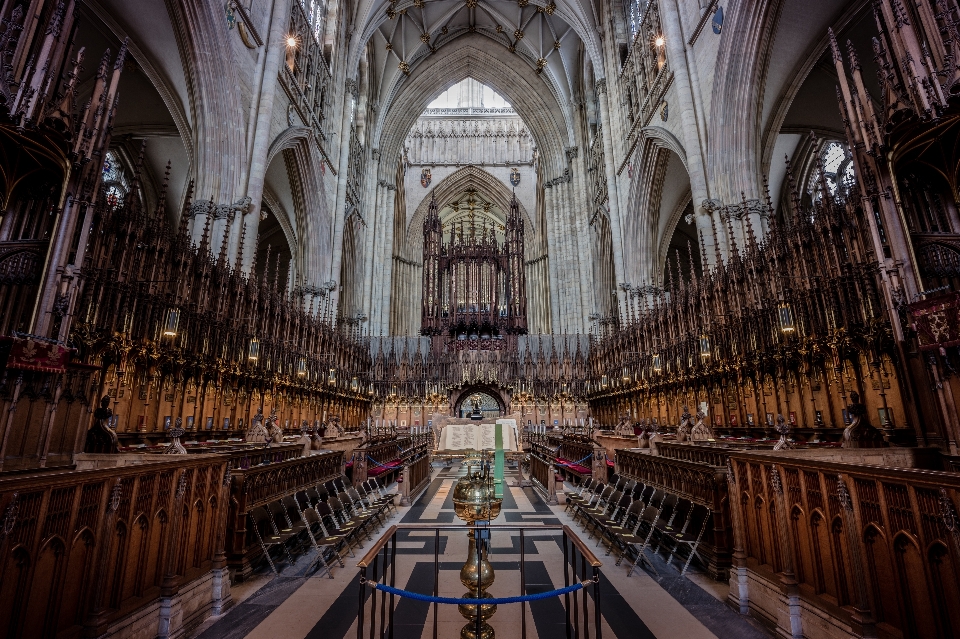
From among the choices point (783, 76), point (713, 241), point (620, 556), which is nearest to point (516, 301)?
point (713, 241)

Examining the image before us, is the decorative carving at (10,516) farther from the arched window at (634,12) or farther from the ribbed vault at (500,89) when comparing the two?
the ribbed vault at (500,89)

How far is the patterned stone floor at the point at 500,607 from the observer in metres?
3.11

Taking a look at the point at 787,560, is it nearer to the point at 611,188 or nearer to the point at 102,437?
the point at 102,437

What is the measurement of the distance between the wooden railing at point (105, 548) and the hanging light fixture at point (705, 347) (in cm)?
1010

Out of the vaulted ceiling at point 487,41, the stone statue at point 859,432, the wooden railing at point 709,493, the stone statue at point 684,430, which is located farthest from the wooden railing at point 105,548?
the vaulted ceiling at point 487,41

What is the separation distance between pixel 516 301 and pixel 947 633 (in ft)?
73.4

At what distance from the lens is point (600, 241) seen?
23125 millimetres

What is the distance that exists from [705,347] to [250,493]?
9.79 meters

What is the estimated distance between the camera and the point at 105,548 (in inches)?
103

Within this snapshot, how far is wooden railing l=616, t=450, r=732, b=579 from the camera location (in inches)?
167

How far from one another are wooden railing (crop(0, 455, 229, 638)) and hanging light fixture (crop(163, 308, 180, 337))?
4.85 meters

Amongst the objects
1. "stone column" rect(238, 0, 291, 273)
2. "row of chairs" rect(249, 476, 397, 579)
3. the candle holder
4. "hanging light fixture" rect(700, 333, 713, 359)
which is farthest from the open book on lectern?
"stone column" rect(238, 0, 291, 273)

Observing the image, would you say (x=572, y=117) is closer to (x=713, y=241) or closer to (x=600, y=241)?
(x=600, y=241)

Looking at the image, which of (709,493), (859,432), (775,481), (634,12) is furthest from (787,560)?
(634,12)
